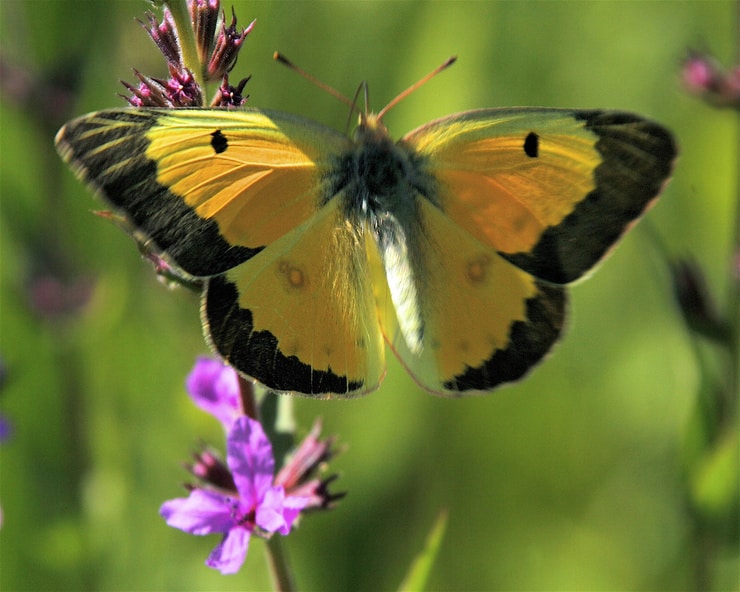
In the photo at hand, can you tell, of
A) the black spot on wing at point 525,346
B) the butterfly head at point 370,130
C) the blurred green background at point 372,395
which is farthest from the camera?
the blurred green background at point 372,395

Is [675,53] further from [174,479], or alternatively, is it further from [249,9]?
[174,479]

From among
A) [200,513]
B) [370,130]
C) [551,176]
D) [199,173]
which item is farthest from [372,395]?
[199,173]

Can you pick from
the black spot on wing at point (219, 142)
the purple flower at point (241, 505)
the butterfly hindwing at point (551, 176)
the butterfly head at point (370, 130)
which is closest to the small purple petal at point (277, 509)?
the purple flower at point (241, 505)

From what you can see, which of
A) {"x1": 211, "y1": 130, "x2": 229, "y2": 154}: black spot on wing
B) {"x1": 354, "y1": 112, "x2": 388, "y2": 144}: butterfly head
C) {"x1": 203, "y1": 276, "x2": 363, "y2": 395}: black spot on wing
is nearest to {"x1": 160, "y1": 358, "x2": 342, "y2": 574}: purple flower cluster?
{"x1": 203, "y1": 276, "x2": 363, "y2": 395}: black spot on wing

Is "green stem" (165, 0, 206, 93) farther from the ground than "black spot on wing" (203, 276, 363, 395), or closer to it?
farther from the ground

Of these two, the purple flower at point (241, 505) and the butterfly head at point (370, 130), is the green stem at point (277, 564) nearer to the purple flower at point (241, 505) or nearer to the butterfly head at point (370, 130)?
the purple flower at point (241, 505)

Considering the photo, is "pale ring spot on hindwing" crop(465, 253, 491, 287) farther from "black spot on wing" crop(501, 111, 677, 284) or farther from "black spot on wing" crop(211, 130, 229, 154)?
"black spot on wing" crop(211, 130, 229, 154)
